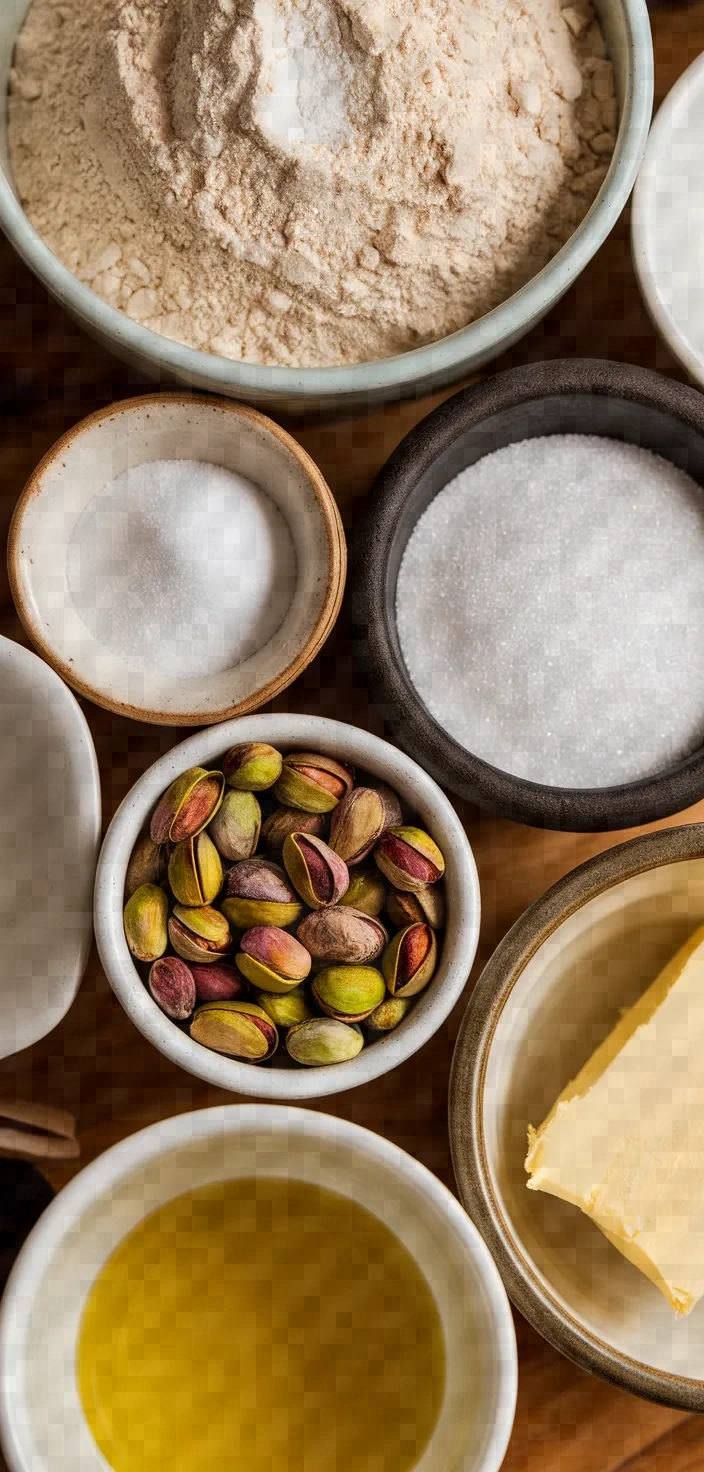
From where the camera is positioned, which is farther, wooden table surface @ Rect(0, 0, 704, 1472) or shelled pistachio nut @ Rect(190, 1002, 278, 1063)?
wooden table surface @ Rect(0, 0, 704, 1472)

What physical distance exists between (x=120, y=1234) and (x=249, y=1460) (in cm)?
15

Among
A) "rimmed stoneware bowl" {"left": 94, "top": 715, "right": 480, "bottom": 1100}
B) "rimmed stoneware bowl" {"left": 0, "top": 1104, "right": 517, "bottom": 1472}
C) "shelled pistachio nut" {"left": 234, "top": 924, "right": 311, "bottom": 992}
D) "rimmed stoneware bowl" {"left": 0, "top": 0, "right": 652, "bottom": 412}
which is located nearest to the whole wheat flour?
"rimmed stoneware bowl" {"left": 0, "top": 0, "right": 652, "bottom": 412}

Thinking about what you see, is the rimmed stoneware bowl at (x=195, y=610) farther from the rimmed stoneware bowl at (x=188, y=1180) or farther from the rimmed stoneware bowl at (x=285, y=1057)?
the rimmed stoneware bowl at (x=188, y=1180)

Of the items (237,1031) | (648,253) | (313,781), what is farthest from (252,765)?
(648,253)

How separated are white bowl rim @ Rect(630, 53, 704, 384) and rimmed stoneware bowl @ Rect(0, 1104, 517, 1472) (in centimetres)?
46

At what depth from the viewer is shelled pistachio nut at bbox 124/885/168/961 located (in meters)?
0.59

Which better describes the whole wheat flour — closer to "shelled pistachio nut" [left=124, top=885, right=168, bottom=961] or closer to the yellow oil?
"shelled pistachio nut" [left=124, top=885, right=168, bottom=961]

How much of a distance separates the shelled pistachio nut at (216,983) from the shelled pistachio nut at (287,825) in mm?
77

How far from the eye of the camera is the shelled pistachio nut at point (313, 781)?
62 centimetres

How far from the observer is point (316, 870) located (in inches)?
23.7

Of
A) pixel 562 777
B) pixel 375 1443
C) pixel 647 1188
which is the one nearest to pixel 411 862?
pixel 562 777

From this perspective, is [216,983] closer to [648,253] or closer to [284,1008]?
[284,1008]

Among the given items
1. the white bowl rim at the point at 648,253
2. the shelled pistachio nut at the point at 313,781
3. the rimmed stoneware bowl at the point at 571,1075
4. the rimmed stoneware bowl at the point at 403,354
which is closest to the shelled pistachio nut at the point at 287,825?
the shelled pistachio nut at the point at 313,781

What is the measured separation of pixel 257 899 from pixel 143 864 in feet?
0.21
